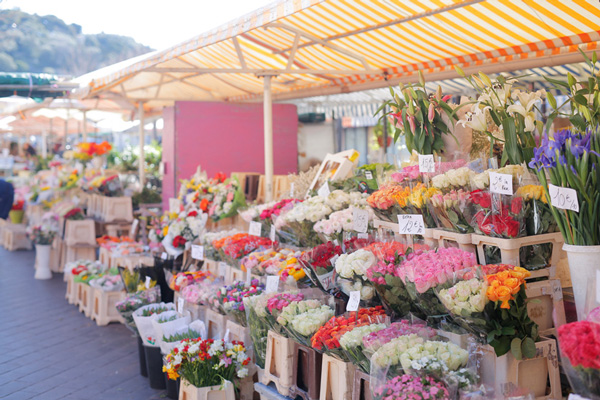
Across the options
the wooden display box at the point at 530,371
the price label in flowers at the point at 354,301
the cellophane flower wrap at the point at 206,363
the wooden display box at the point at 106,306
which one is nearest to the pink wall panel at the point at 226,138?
the wooden display box at the point at 106,306

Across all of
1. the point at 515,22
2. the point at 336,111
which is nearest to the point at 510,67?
the point at 515,22

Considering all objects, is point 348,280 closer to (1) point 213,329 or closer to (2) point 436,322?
(2) point 436,322

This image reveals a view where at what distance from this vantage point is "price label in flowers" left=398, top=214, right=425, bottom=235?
9.27 ft

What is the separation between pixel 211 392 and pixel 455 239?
1.53 meters

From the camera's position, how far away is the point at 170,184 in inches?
324

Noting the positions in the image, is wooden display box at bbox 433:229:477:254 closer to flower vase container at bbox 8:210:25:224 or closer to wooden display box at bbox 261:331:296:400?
wooden display box at bbox 261:331:296:400

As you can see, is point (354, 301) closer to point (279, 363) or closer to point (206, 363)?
point (279, 363)

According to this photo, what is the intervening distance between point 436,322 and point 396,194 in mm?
700

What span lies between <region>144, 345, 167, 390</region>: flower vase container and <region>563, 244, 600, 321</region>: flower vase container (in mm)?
2727

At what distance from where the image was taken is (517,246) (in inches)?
95.0

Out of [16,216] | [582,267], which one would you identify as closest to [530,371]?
[582,267]

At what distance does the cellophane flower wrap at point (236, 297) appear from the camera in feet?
11.6

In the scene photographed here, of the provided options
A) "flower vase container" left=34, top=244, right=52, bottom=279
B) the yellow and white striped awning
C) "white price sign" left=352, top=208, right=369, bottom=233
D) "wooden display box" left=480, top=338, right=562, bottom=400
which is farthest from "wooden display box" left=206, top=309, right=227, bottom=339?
"flower vase container" left=34, top=244, right=52, bottom=279

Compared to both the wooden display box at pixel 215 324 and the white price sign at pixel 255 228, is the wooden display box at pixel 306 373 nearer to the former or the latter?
the wooden display box at pixel 215 324
